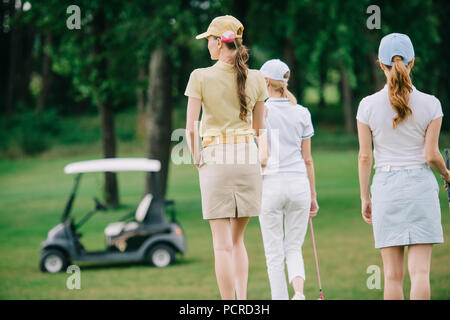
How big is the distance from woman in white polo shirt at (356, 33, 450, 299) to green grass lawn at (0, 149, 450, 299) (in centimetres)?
338

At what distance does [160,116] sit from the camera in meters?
16.6

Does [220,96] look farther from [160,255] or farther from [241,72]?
[160,255]

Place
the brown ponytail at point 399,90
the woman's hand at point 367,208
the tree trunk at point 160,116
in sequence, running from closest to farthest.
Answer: the brown ponytail at point 399,90 → the woman's hand at point 367,208 → the tree trunk at point 160,116

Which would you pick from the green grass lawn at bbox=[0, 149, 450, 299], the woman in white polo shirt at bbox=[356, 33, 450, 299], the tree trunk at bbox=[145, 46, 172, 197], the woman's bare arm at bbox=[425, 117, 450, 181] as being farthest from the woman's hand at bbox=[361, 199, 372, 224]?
the tree trunk at bbox=[145, 46, 172, 197]

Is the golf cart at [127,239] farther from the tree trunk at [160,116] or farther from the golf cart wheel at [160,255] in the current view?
the tree trunk at [160,116]

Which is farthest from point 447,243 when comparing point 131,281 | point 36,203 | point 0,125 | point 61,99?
point 61,99

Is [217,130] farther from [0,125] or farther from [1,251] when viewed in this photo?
[0,125]

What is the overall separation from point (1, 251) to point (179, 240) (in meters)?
4.35

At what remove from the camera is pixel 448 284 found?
839cm

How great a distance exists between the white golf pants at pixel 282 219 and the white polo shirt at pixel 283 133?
0.29 feet

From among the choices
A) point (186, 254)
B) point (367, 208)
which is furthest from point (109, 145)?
point (367, 208)

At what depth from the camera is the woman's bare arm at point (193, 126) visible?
185 inches

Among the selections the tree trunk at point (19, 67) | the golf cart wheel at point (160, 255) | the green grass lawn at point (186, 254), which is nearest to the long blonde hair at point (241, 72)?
the green grass lawn at point (186, 254)
